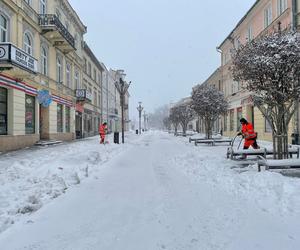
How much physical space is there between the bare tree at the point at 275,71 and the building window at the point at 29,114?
1295 centimetres

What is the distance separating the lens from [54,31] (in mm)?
21000

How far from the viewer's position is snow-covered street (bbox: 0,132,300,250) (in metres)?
3.98

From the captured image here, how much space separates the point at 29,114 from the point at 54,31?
18.9 ft

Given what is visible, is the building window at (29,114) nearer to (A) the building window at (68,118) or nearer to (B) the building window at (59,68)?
(B) the building window at (59,68)

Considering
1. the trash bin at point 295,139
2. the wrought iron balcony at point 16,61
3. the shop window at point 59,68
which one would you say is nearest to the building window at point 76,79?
the shop window at point 59,68

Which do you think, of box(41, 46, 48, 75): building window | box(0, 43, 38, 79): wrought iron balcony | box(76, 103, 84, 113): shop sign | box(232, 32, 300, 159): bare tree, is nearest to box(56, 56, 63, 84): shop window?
box(41, 46, 48, 75): building window

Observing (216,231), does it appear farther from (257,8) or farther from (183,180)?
(257,8)

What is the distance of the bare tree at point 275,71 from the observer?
8.19 metres

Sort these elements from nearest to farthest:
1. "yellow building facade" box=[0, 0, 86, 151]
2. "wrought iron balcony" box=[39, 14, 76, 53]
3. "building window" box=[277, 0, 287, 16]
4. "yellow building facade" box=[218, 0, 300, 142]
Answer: "yellow building facade" box=[0, 0, 86, 151], "wrought iron balcony" box=[39, 14, 76, 53], "yellow building facade" box=[218, 0, 300, 142], "building window" box=[277, 0, 287, 16]

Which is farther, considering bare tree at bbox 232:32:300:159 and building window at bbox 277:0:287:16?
building window at bbox 277:0:287:16

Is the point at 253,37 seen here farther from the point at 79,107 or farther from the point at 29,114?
the point at 29,114

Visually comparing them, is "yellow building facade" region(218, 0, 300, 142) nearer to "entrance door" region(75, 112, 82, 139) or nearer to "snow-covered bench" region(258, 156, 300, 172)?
"snow-covered bench" region(258, 156, 300, 172)

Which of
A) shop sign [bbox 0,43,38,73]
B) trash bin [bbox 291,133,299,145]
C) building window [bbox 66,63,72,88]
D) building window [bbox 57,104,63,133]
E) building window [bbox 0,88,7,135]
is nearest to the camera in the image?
shop sign [bbox 0,43,38,73]

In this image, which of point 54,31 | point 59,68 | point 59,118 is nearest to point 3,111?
point 54,31
